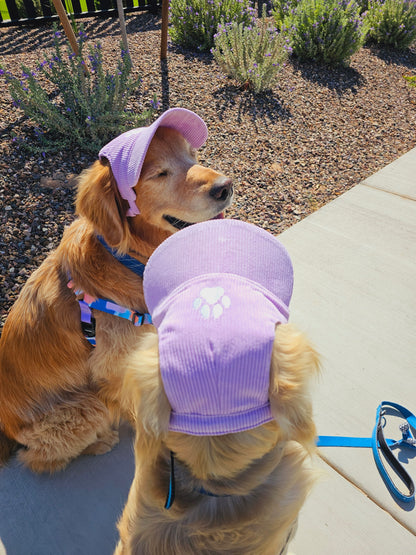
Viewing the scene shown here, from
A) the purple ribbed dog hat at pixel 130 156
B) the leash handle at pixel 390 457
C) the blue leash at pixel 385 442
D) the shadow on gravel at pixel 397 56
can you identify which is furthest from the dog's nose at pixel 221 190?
the shadow on gravel at pixel 397 56

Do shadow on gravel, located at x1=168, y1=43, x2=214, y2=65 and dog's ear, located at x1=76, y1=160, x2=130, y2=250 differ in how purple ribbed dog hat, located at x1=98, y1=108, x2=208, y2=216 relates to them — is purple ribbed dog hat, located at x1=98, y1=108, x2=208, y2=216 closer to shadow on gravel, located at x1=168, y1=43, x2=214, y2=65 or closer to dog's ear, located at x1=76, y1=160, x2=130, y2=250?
dog's ear, located at x1=76, y1=160, x2=130, y2=250

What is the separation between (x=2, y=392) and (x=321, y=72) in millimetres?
7069

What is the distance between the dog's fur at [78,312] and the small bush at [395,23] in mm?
7611

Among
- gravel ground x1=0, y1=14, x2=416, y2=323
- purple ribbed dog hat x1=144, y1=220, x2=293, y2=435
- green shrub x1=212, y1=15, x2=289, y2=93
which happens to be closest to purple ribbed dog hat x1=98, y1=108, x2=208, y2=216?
purple ribbed dog hat x1=144, y1=220, x2=293, y2=435

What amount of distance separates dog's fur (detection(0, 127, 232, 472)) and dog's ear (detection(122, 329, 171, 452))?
1.13 m

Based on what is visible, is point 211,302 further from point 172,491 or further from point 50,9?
point 50,9

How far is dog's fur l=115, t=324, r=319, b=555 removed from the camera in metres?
1.02

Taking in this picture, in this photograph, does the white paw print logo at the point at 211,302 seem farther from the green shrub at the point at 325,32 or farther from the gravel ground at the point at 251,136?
the green shrub at the point at 325,32

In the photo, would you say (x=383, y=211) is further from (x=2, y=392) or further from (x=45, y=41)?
(x=45, y=41)

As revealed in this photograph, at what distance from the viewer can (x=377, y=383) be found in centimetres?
275

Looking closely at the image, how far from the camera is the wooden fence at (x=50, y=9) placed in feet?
25.9

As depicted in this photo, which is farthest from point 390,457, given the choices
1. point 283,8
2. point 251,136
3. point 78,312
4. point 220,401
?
point 283,8

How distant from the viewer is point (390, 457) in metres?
2.33

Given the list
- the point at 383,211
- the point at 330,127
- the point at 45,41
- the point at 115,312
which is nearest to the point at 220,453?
the point at 115,312
